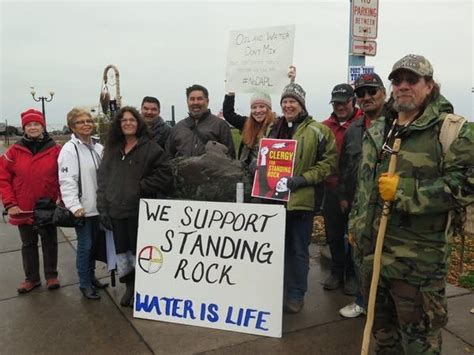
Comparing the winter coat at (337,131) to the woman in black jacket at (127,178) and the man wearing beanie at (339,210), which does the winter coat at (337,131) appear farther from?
the woman in black jacket at (127,178)

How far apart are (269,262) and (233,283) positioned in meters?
0.34

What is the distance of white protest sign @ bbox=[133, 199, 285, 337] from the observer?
3301 mm

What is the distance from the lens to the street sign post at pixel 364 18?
17.2 ft

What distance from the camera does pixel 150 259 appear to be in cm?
362

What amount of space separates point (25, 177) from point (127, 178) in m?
1.12

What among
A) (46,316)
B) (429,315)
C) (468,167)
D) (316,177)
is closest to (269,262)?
(316,177)

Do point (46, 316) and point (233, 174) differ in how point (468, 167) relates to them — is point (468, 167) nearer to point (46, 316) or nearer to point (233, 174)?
point (233, 174)

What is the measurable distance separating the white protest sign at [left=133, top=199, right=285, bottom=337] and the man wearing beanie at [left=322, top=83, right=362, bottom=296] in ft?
2.87

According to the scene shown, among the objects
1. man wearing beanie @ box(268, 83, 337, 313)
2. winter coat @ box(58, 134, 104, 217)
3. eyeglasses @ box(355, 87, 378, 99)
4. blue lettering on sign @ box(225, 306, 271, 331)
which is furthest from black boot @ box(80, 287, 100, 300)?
eyeglasses @ box(355, 87, 378, 99)

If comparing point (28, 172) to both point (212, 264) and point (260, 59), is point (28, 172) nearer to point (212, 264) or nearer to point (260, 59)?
point (212, 264)

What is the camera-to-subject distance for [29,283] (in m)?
4.29

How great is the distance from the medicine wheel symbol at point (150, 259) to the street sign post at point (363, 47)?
3.52m

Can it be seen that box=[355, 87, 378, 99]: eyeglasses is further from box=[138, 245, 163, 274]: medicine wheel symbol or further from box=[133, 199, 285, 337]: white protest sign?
box=[138, 245, 163, 274]: medicine wheel symbol

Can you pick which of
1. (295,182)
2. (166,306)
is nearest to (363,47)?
(295,182)
